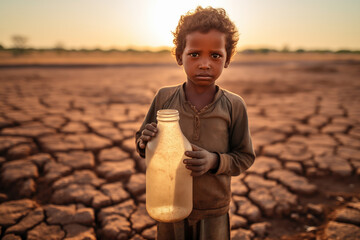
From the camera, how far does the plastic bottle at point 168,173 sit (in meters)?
0.70

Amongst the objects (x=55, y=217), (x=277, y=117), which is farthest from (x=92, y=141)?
(x=277, y=117)

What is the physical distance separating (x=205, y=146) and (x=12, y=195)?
1.45 meters

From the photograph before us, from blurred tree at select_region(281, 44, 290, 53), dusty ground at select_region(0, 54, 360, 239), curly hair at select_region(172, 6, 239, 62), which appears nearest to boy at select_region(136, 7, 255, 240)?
curly hair at select_region(172, 6, 239, 62)

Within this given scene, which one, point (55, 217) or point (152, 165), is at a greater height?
point (152, 165)

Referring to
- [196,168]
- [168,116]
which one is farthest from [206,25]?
[196,168]

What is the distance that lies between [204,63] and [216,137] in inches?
9.7

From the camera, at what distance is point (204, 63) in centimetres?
76

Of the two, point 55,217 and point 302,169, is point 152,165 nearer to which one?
point 55,217

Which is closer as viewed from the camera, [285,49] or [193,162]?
[193,162]

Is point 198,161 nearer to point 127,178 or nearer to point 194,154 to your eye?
point 194,154

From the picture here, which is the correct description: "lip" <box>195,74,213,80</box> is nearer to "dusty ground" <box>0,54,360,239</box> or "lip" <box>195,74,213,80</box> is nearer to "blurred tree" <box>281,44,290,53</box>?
"dusty ground" <box>0,54,360,239</box>

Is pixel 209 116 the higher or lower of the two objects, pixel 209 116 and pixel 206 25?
the lower

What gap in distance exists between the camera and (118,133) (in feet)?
8.60

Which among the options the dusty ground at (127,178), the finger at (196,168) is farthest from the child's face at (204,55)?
the dusty ground at (127,178)
